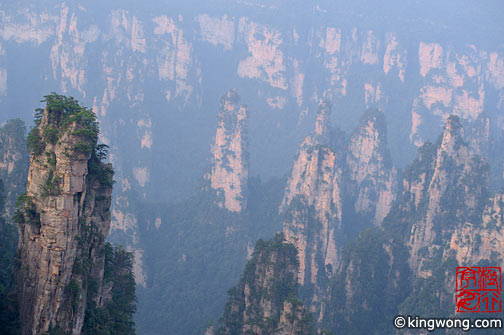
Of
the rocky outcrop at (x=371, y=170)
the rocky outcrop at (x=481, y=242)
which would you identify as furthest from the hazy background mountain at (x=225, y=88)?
the rocky outcrop at (x=481, y=242)

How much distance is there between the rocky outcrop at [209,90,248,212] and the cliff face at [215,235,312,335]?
3198 cm

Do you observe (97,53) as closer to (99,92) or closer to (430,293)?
(99,92)

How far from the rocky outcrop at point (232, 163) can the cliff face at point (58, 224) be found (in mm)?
51603

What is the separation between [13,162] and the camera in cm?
4878

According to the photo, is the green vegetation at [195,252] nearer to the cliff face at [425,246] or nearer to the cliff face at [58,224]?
the cliff face at [425,246]

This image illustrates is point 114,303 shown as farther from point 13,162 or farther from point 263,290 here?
point 13,162

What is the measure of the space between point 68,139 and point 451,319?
28.3 metres

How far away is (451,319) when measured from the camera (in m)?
40.0

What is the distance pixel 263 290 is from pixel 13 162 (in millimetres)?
23111

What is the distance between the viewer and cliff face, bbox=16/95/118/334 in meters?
23.5

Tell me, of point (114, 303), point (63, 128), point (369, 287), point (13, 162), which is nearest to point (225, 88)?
point (369, 287)

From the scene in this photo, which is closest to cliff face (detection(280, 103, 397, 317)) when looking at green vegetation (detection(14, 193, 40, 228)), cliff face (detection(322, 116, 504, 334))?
cliff face (detection(322, 116, 504, 334))

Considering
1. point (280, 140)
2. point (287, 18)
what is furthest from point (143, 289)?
point (287, 18)

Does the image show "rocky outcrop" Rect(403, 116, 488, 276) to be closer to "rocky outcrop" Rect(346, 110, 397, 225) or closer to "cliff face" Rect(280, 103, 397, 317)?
"cliff face" Rect(280, 103, 397, 317)
